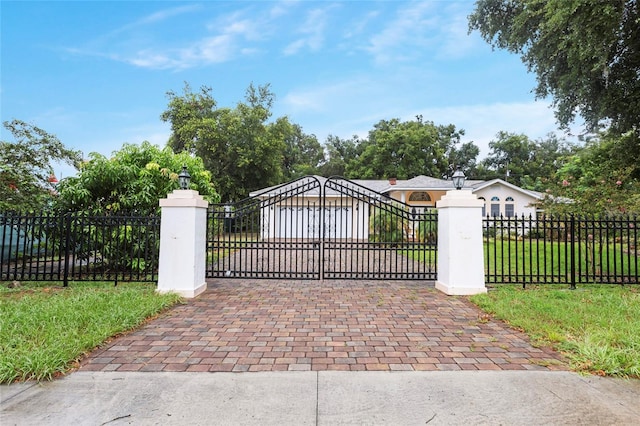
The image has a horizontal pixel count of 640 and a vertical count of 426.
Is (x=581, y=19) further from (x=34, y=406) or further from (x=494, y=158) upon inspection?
(x=494, y=158)

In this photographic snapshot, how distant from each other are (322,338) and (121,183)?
22.0 ft

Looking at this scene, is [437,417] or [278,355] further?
[278,355]

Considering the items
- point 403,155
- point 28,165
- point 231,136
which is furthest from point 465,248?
point 403,155

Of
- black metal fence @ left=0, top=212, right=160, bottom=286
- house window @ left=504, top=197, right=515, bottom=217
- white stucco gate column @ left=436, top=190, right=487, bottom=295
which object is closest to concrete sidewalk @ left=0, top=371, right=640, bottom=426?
white stucco gate column @ left=436, top=190, right=487, bottom=295

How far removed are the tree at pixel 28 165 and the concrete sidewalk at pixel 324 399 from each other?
8.12 m

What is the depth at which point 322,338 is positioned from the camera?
165 inches

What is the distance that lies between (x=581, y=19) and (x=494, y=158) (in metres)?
37.7

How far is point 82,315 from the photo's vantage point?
461 centimetres

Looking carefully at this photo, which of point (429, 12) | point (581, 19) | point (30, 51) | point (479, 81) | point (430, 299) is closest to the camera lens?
point (430, 299)

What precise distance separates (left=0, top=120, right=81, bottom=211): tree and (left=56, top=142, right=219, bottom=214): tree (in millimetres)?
1511

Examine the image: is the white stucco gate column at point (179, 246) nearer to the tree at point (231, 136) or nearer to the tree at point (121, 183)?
the tree at point (121, 183)

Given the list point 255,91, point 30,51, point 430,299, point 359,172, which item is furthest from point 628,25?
point 359,172

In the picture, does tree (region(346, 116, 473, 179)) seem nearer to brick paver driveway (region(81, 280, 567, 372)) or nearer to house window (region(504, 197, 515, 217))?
house window (region(504, 197, 515, 217))

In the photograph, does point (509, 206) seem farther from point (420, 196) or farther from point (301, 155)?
point (301, 155)
